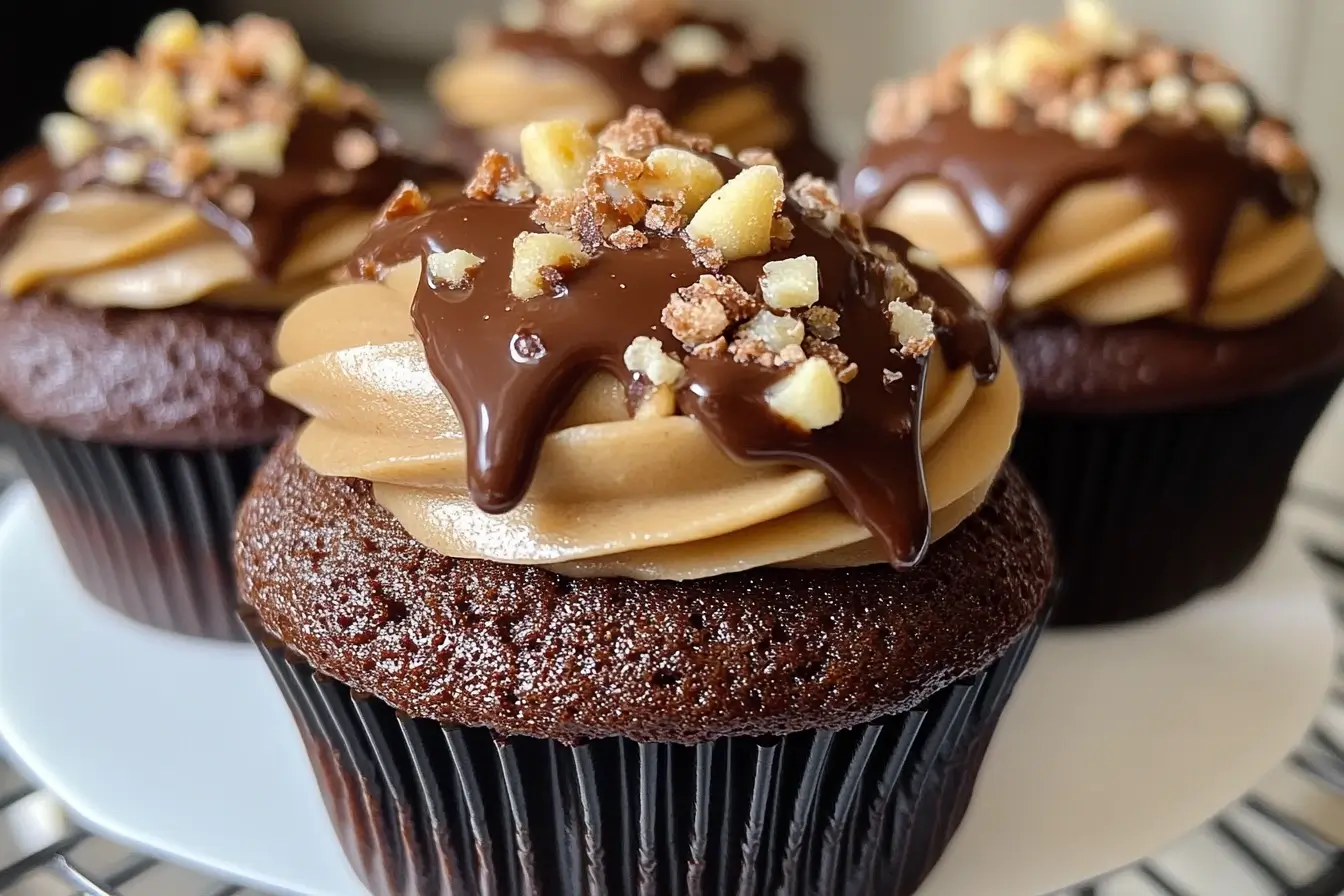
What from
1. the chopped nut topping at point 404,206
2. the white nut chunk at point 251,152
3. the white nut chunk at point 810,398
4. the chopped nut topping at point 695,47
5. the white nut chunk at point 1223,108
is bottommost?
the chopped nut topping at point 695,47

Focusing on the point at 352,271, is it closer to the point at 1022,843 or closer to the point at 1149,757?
the point at 1022,843

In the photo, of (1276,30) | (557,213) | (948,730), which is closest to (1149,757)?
(948,730)

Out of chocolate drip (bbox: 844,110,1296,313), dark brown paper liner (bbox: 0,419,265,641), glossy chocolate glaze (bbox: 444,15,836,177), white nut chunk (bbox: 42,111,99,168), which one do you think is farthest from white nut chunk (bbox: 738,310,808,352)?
glossy chocolate glaze (bbox: 444,15,836,177)

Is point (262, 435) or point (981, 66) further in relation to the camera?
point (981, 66)

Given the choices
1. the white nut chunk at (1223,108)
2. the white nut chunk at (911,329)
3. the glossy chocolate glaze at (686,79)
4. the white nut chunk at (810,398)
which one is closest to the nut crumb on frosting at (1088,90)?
the white nut chunk at (1223,108)

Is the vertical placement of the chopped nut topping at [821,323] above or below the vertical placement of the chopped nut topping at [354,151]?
above

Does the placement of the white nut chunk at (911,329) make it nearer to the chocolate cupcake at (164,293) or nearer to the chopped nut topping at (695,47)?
the chocolate cupcake at (164,293)

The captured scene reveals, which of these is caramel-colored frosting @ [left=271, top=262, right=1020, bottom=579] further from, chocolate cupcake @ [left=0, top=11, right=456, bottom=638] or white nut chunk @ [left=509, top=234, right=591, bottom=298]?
chocolate cupcake @ [left=0, top=11, right=456, bottom=638]
